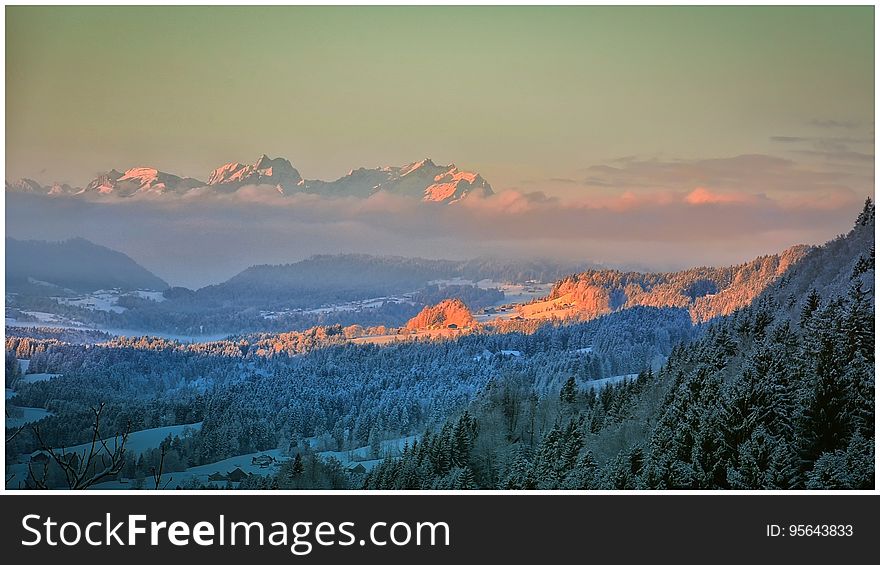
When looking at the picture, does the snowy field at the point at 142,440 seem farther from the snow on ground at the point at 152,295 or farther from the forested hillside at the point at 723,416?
the forested hillside at the point at 723,416

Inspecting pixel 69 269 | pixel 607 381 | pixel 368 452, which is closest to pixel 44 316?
pixel 69 269

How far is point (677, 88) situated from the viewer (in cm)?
1002

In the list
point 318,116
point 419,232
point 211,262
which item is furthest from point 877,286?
point 211,262

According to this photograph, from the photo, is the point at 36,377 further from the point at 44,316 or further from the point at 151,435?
the point at 151,435

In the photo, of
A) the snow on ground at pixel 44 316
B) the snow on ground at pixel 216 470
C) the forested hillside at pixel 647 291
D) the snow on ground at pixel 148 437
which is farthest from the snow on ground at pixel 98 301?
the forested hillside at pixel 647 291

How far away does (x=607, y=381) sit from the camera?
10211mm

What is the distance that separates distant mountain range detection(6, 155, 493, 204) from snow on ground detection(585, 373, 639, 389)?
1983 millimetres

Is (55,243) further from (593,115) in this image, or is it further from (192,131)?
(593,115)

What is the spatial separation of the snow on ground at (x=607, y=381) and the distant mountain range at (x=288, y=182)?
1.98 metres

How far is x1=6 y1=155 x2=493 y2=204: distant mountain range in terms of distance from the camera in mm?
10250
